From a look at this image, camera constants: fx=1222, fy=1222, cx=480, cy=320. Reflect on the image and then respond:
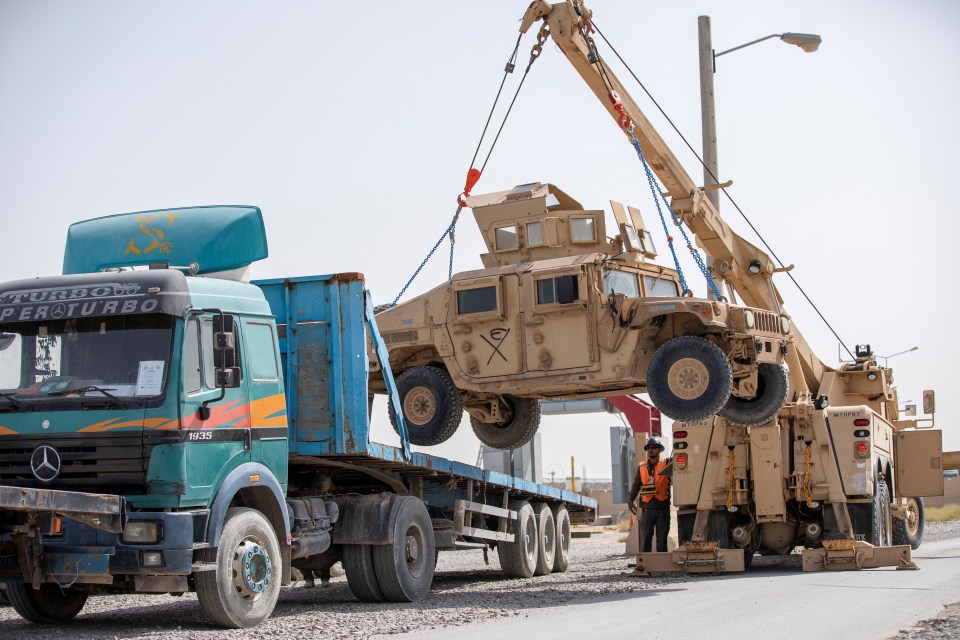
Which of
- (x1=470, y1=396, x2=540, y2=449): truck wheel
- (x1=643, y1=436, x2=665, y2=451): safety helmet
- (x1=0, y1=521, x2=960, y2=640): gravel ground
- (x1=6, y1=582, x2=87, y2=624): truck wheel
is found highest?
(x1=470, y1=396, x2=540, y2=449): truck wheel

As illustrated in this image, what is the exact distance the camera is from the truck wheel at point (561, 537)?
641 inches

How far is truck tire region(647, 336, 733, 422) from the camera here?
1213cm

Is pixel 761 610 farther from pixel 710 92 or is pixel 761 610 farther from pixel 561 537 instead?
pixel 710 92

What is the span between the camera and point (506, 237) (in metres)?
14.4

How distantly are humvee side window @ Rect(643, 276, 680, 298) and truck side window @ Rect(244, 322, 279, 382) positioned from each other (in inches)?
208

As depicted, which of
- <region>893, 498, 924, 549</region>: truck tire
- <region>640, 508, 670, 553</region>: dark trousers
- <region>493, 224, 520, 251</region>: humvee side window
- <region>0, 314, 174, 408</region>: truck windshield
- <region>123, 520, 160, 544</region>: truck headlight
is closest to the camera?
<region>123, 520, 160, 544</region>: truck headlight

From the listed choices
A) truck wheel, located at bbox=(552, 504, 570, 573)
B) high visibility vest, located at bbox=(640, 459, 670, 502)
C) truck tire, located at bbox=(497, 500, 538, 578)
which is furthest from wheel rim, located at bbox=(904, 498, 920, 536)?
truck tire, located at bbox=(497, 500, 538, 578)

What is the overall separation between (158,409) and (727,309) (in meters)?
6.24

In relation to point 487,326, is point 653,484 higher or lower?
lower

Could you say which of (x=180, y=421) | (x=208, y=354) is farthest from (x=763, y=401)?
(x=180, y=421)

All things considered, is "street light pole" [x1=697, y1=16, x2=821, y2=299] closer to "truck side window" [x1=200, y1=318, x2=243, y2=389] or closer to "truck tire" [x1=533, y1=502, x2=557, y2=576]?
"truck tire" [x1=533, y1=502, x2=557, y2=576]

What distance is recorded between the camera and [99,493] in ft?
28.4

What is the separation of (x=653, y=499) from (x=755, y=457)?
139 cm

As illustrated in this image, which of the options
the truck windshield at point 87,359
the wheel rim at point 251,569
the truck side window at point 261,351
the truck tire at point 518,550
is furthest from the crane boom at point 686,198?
the wheel rim at point 251,569
